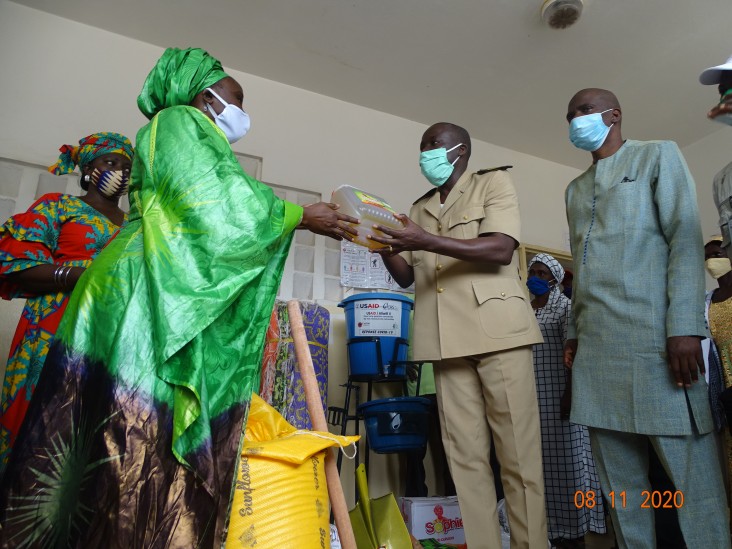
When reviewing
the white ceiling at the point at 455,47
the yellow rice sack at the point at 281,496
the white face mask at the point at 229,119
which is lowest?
the yellow rice sack at the point at 281,496

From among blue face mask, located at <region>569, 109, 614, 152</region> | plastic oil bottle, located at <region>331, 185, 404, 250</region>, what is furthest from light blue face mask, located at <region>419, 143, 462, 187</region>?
blue face mask, located at <region>569, 109, 614, 152</region>

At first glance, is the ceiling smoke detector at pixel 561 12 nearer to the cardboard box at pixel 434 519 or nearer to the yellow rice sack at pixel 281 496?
the cardboard box at pixel 434 519

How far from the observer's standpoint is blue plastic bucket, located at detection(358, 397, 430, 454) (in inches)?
109

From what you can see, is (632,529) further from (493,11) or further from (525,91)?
(525,91)

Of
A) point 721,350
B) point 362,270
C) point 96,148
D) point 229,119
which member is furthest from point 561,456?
point 96,148

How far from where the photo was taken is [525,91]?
3.99 meters

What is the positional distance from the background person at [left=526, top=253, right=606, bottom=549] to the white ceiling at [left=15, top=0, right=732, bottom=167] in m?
1.82

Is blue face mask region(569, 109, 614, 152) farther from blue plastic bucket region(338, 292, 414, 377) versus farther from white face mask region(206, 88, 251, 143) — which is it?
blue plastic bucket region(338, 292, 414, 377)

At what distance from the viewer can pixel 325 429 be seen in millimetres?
1367

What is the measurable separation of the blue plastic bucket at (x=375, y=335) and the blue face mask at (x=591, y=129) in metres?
1.42

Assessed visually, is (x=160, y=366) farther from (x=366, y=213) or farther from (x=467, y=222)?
(x=467, y=222)

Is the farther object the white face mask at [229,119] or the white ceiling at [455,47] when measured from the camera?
the white ceiling at [455,47]

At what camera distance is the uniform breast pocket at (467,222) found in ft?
6.74
